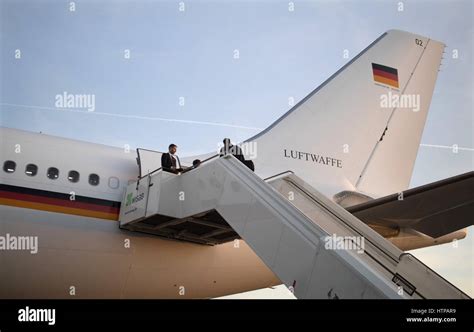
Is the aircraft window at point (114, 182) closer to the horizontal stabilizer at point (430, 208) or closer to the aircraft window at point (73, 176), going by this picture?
the aircraft window at point (73, 176)

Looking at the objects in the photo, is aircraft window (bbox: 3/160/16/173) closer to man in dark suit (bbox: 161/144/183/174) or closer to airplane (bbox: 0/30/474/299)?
airplane (bbox: 0/30/474/299)

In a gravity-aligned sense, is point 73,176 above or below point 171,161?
below

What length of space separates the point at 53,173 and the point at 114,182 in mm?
1304

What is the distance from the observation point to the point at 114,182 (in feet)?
35.9

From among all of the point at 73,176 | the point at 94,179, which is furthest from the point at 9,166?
the point at 94,179

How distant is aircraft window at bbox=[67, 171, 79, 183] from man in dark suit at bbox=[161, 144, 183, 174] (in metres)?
1.84

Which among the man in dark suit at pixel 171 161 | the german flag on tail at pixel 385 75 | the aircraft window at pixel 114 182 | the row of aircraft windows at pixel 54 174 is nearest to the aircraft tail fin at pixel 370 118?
the german flag on tail at pixel 385 75

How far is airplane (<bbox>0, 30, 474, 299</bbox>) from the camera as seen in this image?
9.72 metres

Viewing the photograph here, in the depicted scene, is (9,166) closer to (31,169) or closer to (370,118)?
(31,169)

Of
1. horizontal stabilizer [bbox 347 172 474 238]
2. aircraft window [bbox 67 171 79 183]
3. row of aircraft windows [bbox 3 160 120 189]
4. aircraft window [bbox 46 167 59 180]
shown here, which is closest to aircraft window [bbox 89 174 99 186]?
row of aircraft windows [bbox 3 160 120 189]

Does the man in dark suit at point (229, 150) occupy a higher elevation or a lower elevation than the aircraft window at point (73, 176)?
higher

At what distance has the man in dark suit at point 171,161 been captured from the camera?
10114 mm

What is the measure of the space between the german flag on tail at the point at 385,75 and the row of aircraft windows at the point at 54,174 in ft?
30.7
